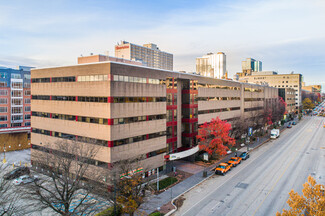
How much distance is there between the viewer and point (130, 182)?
25516 mm

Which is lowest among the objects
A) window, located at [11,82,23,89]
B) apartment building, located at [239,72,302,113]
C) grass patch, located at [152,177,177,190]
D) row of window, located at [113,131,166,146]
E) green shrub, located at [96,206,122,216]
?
grass patch, located at [152,177,177,190]

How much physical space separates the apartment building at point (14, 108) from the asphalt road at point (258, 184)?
171 ft

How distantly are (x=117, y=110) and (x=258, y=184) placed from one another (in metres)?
26.3

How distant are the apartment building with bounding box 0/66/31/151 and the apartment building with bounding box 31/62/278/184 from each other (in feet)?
67.6

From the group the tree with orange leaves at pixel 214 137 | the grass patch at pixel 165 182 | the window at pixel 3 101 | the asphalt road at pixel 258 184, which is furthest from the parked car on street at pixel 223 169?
the window at pixel 3 101

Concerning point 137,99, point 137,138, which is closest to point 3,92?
point 137,99

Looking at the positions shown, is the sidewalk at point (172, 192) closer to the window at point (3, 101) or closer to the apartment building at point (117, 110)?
the apartment building at point (117, 110)

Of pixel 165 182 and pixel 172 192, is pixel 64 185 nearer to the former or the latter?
pixel 172 192

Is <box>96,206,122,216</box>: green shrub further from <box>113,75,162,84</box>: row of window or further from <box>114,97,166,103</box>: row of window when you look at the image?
<box>113,75,162,84</box>: row of window

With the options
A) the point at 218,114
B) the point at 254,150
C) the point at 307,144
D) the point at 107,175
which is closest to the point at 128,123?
the point at 107,175

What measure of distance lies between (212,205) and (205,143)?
20.6 meters

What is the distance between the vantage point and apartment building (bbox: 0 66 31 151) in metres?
60.5

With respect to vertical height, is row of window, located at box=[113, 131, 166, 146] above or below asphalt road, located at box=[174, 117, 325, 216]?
above

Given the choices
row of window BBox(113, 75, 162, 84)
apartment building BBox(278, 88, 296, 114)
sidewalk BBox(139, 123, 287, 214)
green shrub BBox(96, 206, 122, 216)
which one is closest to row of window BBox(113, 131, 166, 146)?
sidewalk BBox(139, 123, 287, 214)
